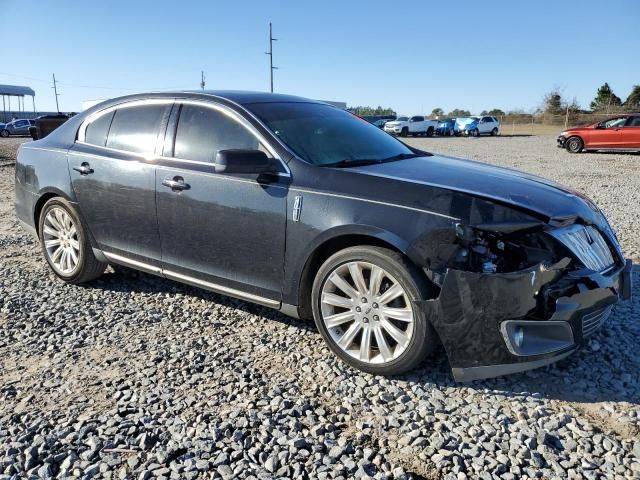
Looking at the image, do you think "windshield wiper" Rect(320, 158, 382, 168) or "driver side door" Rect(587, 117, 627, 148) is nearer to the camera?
"windshield wiper" Rect(320, 158, 382, 168)

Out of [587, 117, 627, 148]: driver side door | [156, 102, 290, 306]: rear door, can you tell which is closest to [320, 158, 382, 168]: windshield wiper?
[156, 102, 290, 306]: rear door

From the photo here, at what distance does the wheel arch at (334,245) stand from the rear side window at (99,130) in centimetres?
232

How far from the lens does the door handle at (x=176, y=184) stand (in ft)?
12.5

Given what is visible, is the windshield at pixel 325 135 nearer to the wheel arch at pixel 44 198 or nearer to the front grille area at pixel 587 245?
the front grille area at pixel 587 245

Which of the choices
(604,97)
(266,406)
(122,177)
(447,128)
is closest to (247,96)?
(122,177)

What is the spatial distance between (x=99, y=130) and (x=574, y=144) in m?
20.3

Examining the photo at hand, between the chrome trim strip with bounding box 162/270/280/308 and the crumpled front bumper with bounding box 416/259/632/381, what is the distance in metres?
1.17

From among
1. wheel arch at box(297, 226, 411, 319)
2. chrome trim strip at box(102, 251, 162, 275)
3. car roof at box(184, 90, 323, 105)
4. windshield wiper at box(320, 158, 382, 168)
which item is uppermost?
car roof at box(184, 90, 323, 105)

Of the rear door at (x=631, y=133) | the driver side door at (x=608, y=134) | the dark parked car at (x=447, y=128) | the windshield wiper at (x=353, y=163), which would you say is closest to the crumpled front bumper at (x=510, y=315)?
the windshield wiper at (x=353, y=163)

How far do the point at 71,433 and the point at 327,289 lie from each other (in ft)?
5.24

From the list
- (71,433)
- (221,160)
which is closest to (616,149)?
(221,160)

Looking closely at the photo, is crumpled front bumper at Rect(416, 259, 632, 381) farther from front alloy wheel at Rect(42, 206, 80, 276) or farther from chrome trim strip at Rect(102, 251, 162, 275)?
front alloy wheel at Rect(42, 206, 80, 276)

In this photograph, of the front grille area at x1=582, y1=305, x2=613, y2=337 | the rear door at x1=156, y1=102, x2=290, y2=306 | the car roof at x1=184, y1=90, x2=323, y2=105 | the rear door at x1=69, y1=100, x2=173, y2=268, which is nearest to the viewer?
the front grille area at x1=582, y1=305, x2=613, y2=337

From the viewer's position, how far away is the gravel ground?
2.41 meters
